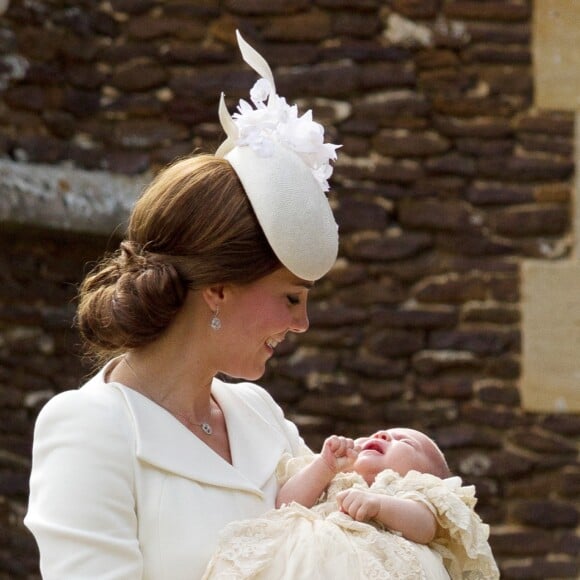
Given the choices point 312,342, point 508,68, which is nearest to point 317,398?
point 312,342

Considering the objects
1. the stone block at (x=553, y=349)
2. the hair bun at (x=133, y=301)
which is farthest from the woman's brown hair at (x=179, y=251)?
the stone block at (x=553, y=349)

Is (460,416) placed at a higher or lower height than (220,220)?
lower

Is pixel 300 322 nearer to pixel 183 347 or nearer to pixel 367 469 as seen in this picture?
pixel 183 347

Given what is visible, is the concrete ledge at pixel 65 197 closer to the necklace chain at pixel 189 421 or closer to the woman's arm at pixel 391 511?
the necklace chain at pixel 189 421

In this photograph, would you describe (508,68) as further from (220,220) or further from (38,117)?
(220,220)

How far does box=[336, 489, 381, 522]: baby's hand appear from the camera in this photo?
253 cm

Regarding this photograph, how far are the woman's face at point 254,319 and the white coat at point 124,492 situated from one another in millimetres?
169

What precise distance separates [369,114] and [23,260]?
153 centimetres

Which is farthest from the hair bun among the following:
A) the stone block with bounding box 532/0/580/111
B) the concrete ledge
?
the stone block with bounding box 532/0/580/111

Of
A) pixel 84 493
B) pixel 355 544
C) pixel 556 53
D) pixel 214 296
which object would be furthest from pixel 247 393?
pixel 556 53

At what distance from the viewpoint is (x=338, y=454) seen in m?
2.69

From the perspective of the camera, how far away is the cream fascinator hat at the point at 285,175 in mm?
2502

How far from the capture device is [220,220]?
2.49m

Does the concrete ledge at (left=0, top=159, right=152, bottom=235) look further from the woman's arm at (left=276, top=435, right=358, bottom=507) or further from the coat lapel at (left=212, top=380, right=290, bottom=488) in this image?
the woman's arm at (left=276, top=435, right=358, bottom=507)
